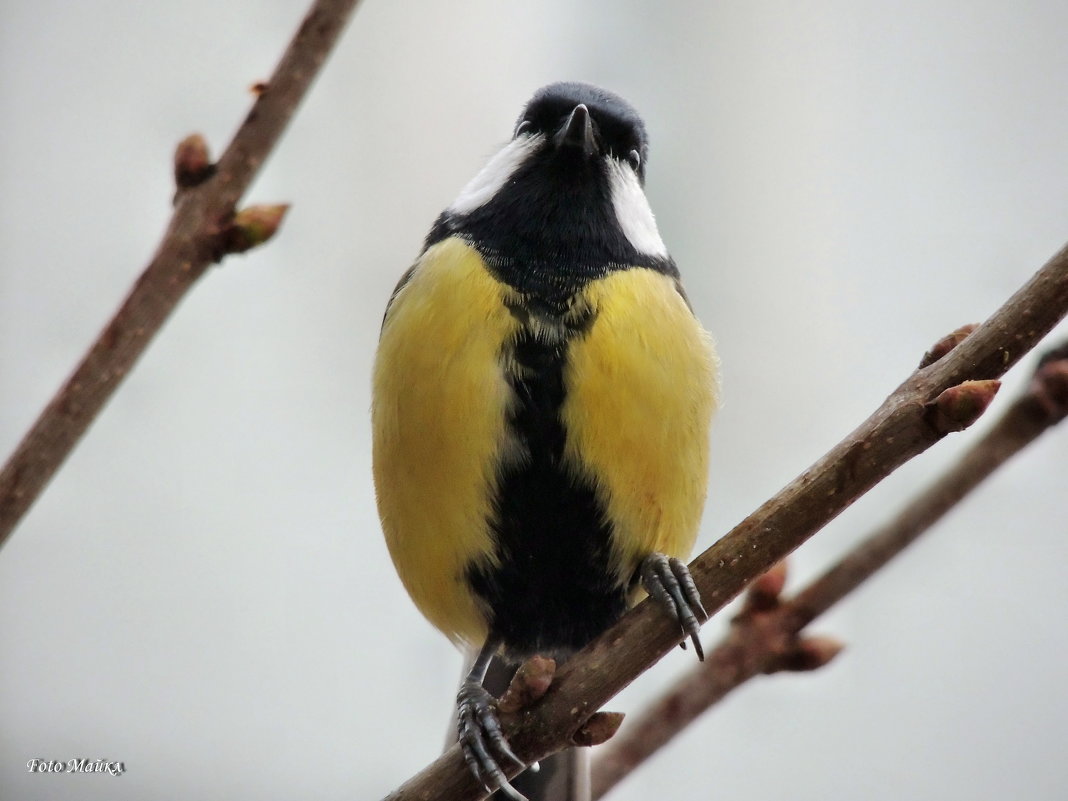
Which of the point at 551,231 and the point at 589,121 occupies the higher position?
the point at 589,121

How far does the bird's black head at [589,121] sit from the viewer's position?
1635 mm

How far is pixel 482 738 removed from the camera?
1335 mm

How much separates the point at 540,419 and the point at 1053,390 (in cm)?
60

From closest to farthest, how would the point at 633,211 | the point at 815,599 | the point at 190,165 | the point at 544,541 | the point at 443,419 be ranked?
1. the point at 190,165
2. the point at 815,599
3. the point at 443,419
4. the point at 544,541
5. the point at 633,211

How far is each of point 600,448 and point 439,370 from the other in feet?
0.75

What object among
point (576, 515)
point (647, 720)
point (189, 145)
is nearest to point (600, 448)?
point (576, 515)

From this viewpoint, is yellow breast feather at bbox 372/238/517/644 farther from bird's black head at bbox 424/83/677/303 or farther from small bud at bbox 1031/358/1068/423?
small bud at bbox 1031/358/1068/423

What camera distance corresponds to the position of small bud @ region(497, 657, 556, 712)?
1.19 metres

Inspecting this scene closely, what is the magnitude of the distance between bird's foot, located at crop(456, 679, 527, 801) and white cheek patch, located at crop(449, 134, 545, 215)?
2.31 ft

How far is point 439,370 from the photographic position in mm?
1422

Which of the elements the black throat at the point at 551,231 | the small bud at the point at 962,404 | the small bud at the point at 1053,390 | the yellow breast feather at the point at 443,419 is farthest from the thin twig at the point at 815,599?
the black throat at the point at 551,231

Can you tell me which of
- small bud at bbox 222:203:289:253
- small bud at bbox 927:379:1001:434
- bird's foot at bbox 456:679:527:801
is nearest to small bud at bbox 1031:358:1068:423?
small bud at bbox 927:379:1001:434

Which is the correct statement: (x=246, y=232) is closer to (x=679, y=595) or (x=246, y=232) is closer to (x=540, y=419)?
(x=540, y=419)

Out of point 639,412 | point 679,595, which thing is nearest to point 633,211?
point 639,412
